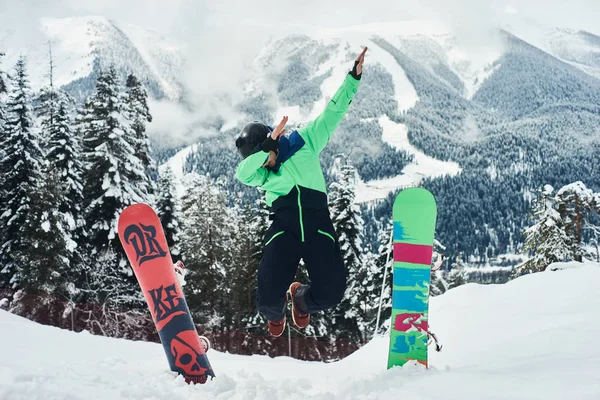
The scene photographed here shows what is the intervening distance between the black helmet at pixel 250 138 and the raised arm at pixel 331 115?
0.42m

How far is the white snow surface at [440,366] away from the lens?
289cm

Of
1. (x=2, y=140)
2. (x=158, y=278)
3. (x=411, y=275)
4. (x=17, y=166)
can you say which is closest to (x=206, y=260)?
(x=17, y=166)

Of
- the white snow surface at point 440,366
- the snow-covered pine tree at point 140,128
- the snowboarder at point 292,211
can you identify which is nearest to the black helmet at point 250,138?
the snowboarder at point 292,211

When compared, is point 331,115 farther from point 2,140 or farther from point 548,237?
point 2,140

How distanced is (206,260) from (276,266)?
65.8ft

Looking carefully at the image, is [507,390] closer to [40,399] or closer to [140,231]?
[40,399]

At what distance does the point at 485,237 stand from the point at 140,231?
177634 mm

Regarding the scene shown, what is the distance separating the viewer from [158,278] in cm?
429

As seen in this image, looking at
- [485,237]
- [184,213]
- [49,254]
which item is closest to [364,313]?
[184,213]

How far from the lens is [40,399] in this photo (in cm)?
247

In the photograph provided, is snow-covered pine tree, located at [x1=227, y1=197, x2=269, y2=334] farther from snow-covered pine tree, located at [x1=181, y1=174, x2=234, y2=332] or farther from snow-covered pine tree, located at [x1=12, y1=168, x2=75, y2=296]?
snow-covered pine tree, located at [x1=12, y1=168, x2=75, y2=296]

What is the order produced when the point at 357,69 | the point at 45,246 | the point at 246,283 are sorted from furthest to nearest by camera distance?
the point at 246,283 → the point at 45,246 → the point at 357,69

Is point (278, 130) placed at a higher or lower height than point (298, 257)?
higher

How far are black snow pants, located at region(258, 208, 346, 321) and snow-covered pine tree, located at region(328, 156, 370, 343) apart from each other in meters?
14.7
